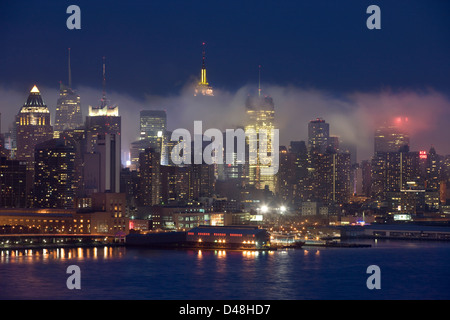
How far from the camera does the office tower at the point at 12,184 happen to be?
98.0 metres

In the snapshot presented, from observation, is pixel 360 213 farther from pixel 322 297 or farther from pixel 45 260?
pixel 322 297

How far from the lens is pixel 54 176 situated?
99.1m

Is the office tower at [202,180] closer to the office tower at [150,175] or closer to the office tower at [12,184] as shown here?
the office tower at [150,175]

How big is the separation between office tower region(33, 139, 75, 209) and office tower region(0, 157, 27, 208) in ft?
4.59

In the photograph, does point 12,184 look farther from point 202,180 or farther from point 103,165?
point 202,180

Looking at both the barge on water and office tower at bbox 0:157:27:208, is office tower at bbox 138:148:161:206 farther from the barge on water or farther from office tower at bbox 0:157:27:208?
the barge on water

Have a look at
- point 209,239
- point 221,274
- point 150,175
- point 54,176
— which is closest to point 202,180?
point 150,175

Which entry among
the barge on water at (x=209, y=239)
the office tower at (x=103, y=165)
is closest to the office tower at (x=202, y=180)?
the office tower at (x=103, y=165)

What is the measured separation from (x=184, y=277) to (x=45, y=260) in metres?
11.0

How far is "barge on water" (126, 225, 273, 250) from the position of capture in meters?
62.9

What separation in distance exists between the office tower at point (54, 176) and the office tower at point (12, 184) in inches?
55.1

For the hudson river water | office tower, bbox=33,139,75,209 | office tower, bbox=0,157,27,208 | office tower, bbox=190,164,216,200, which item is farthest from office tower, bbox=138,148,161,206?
the hudson river water
